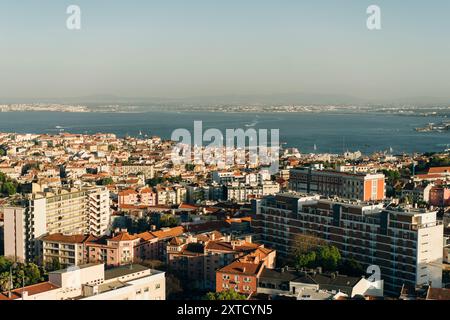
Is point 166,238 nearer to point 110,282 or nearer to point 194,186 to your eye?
point 110,282

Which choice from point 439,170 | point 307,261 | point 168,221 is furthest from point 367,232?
point 439,170

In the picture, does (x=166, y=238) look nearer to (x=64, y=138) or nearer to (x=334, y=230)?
(x=334, y=230)

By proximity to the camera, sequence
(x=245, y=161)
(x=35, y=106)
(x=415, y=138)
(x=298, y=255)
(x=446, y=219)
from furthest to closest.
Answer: (x=35, y=106), (x=415, y=138), (x=245, y=161), (x=446, y=219), (x=298, y=255)

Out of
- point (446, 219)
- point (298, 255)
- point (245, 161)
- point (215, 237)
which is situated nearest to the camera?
point (298, 255)

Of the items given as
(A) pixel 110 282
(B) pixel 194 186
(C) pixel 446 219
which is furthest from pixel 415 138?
(A) pixel 110 282

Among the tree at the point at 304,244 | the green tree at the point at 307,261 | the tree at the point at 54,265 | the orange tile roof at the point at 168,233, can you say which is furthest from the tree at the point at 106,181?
the green tree at the point at 307,261

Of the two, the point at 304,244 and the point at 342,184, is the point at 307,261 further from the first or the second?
the point at 342,184

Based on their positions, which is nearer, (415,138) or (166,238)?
(166,238)
